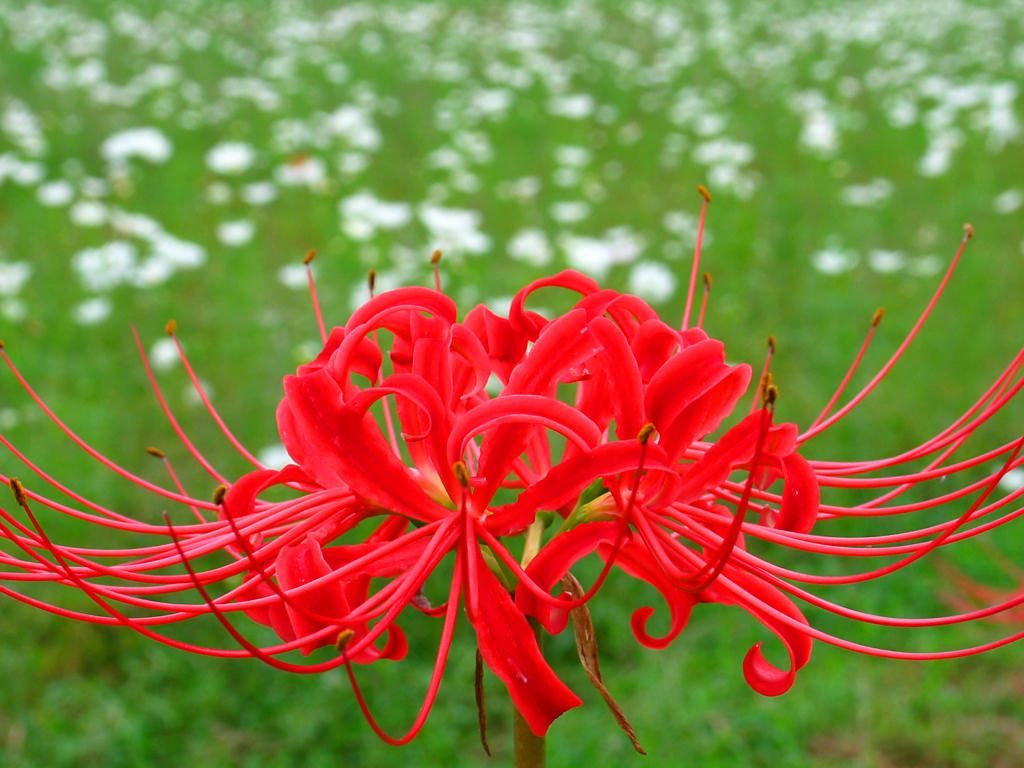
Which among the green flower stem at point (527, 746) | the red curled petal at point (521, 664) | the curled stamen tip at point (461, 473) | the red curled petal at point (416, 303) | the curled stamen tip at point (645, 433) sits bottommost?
the green flower stem at point (527, 746)

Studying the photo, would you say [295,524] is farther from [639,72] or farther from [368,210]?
[639,72]

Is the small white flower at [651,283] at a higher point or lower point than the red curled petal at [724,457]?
lower

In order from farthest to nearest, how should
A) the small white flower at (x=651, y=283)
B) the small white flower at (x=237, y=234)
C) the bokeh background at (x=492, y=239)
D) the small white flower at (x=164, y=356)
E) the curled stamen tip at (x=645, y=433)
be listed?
1. the small white flower at (x=237, y=234)
2. the small white flower at (x=651, y=283)
3. the small white flower at (x=164, y=356)
4. the bokeh background at (x=492, y=239)
5. the curled stamen tip at (x=645, y=433)

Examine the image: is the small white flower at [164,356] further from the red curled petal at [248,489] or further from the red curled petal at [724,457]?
the red curled petal at [724,457]

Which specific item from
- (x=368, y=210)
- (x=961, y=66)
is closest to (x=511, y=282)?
(x=368, y=210)

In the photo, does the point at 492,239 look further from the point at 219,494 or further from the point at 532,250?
the point at 219,494

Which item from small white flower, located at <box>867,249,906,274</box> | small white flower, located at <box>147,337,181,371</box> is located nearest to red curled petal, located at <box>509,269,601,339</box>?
small white flower, located at <box>147,337,181,371</box>

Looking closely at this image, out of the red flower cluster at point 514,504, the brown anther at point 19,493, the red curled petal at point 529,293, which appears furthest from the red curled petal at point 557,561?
the brown anther at point 19,493

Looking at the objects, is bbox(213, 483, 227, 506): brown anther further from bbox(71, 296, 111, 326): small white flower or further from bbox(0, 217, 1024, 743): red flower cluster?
bbox(71, 296, 111, 326): small white flower
